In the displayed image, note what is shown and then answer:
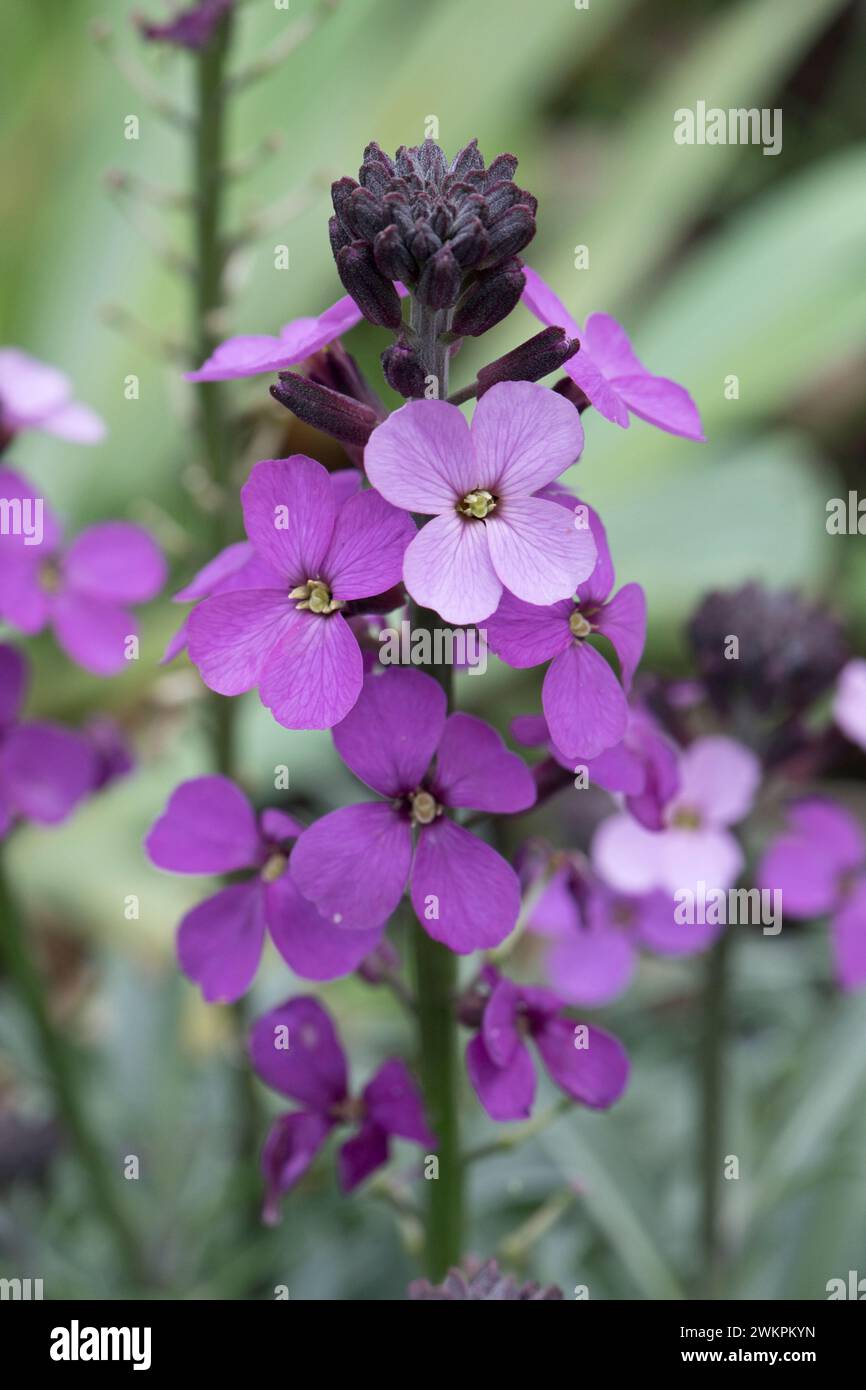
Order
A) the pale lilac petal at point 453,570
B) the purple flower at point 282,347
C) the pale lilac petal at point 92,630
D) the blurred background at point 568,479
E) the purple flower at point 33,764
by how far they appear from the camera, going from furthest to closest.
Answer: the blurred background at point 568,479 < the pale lilac petal at point 92,630 < the purple flower at point 33,764 < the purple flower at point 282,347 < the pale lilac petal at point 453,570

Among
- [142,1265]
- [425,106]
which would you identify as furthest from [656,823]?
[425,106]

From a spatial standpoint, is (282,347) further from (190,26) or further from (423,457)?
(190,26)

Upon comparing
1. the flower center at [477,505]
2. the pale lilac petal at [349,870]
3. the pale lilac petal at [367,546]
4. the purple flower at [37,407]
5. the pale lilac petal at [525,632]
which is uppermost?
the purple flower at [37,407]

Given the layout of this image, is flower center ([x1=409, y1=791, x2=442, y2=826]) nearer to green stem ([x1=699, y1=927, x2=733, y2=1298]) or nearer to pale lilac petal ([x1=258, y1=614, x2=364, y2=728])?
pale lilac petal ([x1=258, y1=614, x2=364, y2=728])

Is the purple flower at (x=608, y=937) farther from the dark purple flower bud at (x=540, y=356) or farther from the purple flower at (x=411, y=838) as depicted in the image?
the dark purple flower bud at (x=540, y=356)

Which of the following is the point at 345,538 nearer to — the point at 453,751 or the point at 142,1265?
the point at 453,751

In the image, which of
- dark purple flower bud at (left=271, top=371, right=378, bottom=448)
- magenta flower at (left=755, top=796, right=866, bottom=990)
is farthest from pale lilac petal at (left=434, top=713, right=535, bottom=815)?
magenta flower at (left=755, top=796, right=866, bottom=990)

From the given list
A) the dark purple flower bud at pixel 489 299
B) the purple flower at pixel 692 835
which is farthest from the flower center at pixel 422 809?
the purple flower at pixel 692 835
